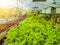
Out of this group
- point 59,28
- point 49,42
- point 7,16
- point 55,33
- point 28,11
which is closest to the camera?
point 49,42

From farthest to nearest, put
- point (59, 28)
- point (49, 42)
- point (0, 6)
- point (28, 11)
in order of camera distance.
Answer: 1. point (28, 11)
2. point (0, 6)
3. point (59, 28)
4. point (49, 42)

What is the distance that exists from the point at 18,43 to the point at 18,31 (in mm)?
241

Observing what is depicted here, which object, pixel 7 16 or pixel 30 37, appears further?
pixel 7 16

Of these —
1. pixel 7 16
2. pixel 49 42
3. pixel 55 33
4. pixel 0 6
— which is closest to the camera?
pixel 49 42

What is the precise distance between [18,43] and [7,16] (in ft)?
10.6

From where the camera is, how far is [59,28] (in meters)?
2.30

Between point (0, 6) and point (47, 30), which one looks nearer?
point (47, 30)

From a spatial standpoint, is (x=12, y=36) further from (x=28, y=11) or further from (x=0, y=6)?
(x=28, y=11)

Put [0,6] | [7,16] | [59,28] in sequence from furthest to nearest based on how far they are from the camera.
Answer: [7,16] < [0,6] < [59,28]

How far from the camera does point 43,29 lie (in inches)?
92.0

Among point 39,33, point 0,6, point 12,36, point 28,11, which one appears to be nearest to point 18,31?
point 12,36

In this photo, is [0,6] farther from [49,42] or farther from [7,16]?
[49,42]

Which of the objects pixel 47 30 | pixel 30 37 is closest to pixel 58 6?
pixel 47 30

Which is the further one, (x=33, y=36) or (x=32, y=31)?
(x=32, y=31)
